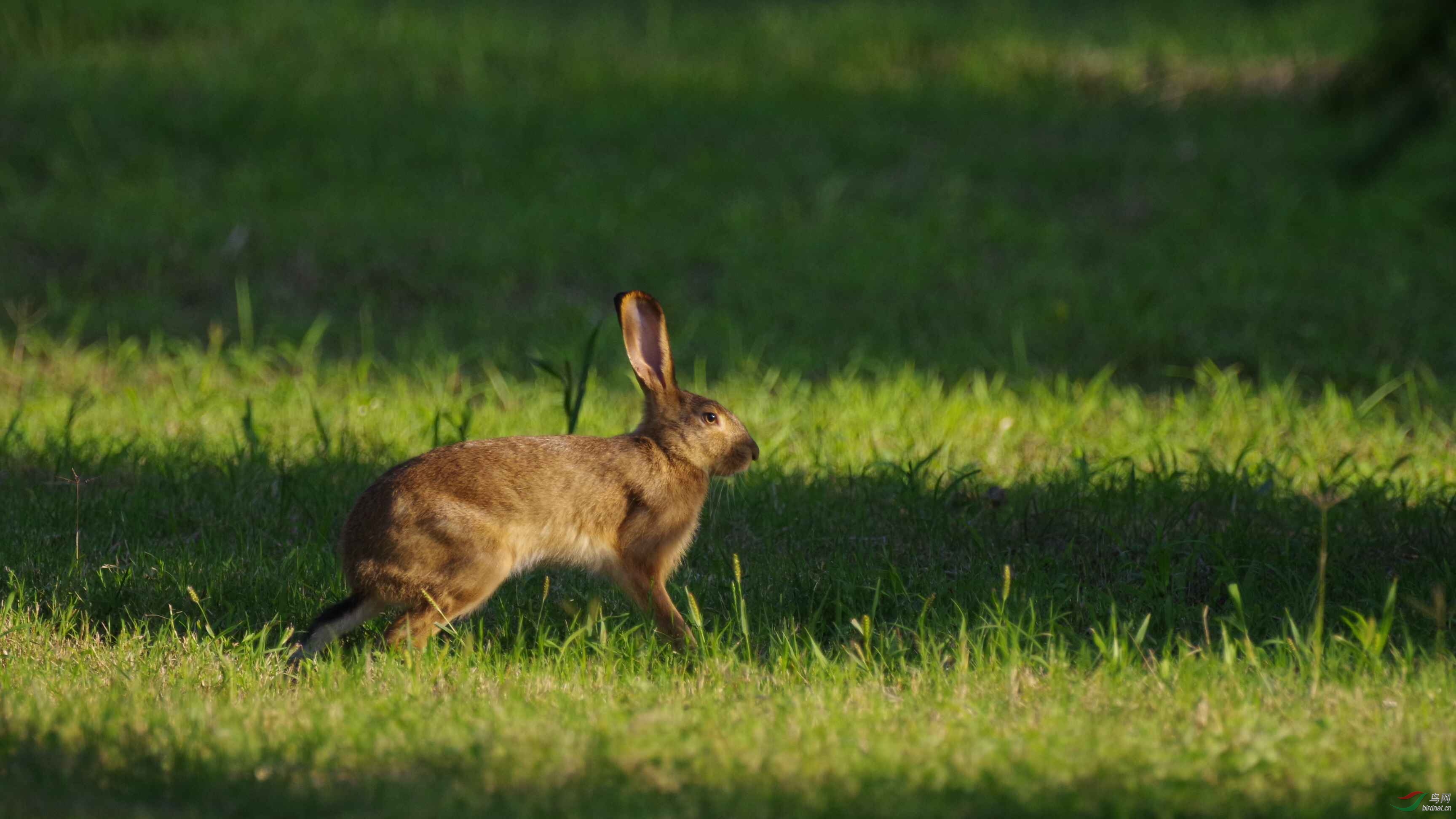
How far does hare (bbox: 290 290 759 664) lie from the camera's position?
405 cm

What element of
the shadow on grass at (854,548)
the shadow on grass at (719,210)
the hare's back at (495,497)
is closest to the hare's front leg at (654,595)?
the hare's back at (495,497)

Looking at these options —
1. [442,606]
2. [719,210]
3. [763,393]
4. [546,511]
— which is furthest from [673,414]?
[719,210]

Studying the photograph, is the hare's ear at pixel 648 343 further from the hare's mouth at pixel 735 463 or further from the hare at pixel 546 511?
the hare's mouth at pixel 735 463

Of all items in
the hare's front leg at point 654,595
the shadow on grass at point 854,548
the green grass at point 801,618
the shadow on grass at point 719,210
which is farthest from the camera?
the shadow on grass at point 719,210

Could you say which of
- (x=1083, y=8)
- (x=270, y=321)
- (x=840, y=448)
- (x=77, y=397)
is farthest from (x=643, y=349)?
(x=1083, y=8)

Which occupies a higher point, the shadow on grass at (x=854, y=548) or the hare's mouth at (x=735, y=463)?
the hare's mouth at (x=735, y=463)

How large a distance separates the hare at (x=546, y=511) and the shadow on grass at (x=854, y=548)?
292 millimetres

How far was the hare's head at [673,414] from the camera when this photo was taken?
4.79 meters

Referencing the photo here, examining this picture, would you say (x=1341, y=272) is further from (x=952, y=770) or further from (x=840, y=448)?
(x=952, y=770)

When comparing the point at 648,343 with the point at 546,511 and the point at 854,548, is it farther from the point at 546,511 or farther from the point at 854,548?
the point at 854,548

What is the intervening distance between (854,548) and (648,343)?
39.7 inches

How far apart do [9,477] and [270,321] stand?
9.53ft

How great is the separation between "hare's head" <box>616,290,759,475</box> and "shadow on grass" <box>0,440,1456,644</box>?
0.39 metres

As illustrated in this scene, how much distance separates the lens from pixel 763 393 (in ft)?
22.6
